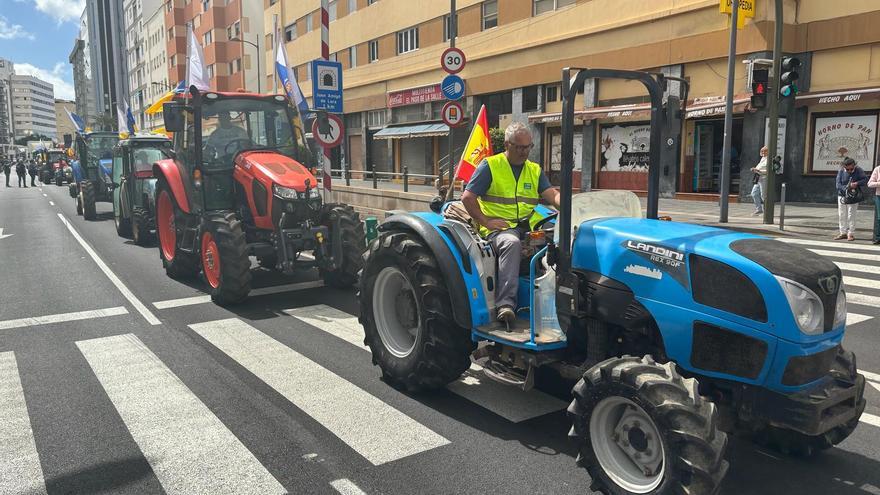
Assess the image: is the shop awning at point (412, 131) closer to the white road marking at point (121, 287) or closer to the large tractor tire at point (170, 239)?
the white road marking at point (121, 287)

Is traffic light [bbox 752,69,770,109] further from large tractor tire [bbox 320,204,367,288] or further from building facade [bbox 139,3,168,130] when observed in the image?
building facade [bbox 139,3,168,130]

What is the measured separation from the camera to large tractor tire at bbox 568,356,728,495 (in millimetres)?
2738

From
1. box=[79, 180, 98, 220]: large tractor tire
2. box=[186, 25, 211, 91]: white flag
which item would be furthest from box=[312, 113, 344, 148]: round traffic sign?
box=[79, 180, 98, 220]: large tractor tire

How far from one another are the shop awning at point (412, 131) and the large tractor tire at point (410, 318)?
24.5 metres

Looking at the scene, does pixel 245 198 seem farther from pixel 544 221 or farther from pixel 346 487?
pixel 346 487

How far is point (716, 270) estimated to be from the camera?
9.86 ft

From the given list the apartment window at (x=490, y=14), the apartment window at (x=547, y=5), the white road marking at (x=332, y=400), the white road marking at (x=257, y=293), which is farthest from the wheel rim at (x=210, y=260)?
the apartment window at (x=490, y=14)

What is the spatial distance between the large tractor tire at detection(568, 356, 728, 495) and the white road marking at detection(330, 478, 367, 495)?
3.81ft

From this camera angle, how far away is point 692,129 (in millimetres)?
20250

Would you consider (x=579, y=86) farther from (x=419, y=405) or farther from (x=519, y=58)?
(x=519, y=58)

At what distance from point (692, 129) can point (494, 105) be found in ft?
30.8

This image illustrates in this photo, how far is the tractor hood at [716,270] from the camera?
288 centimetres

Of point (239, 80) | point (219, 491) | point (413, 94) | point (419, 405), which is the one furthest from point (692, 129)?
point (239, 80)

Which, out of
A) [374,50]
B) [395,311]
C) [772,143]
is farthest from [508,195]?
[374,50]
